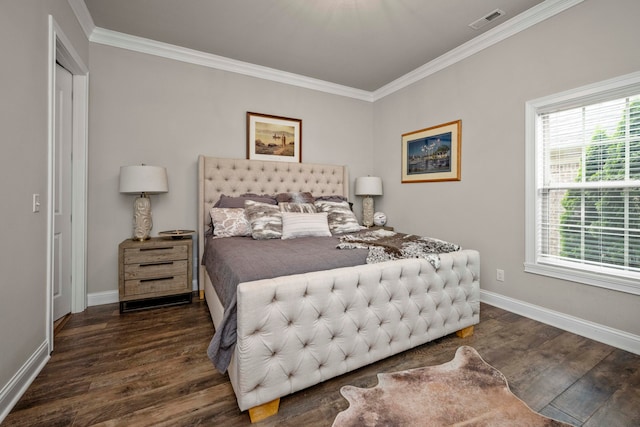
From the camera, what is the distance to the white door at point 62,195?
254cm

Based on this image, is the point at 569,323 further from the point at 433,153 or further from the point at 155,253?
the point at 155,253

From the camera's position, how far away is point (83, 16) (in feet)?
8.52

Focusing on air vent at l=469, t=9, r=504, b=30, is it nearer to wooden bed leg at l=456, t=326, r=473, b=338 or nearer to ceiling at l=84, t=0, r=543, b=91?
ceiling at l=84, t=0, r=543, b=91

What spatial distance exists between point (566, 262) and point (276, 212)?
106 inches

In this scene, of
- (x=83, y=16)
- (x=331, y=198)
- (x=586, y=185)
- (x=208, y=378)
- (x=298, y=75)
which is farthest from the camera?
(x=298, y=75)

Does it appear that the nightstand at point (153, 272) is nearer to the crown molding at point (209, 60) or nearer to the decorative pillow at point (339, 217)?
the decorative pillow at point (339, 217)

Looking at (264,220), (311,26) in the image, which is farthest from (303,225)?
(311,26)

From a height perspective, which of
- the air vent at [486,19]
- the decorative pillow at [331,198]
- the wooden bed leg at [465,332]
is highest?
the air vent at [486,19]

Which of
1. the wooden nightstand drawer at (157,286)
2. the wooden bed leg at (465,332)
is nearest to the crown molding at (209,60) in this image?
the wooden nightstand drawer at (157,286)

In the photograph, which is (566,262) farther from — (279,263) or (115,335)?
(115,335)

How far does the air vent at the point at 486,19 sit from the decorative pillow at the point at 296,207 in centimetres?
242

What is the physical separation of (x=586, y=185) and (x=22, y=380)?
4138mm

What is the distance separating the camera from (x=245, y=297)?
1.38 metres

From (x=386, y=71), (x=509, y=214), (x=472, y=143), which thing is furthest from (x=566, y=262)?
(x=386, y=71)
